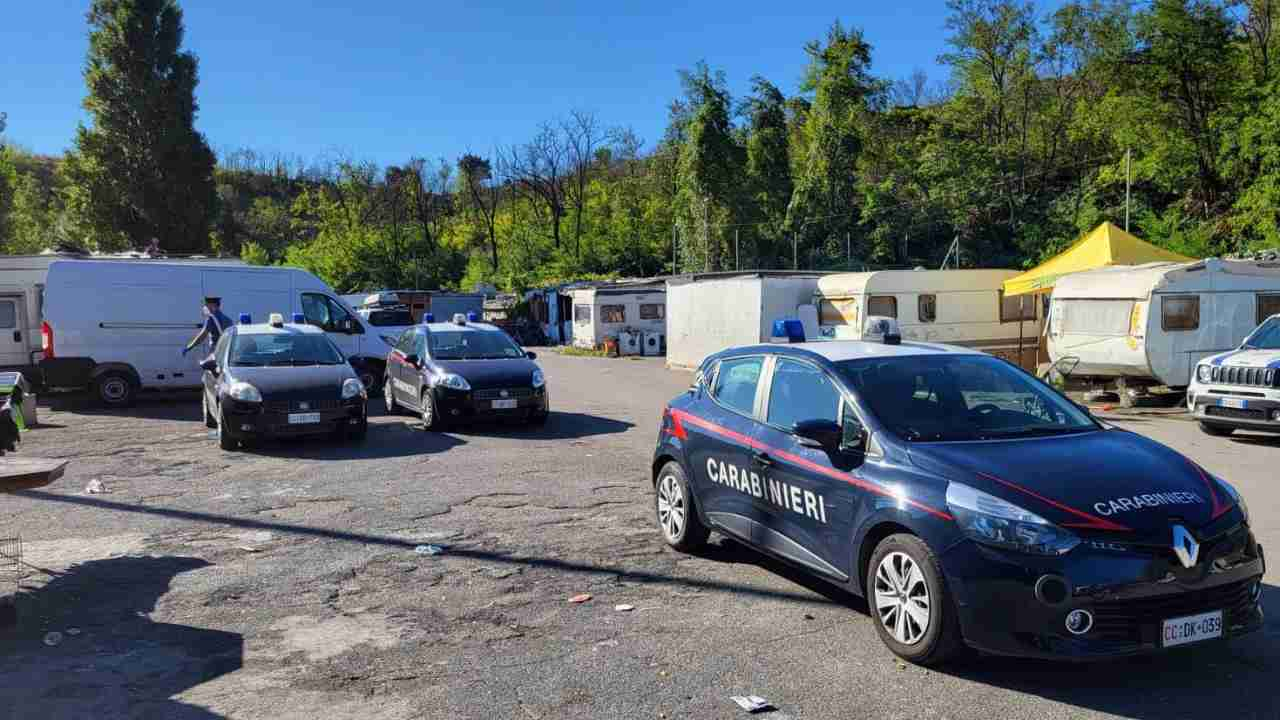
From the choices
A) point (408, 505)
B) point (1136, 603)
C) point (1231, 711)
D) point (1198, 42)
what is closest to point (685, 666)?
point (1136, 603)

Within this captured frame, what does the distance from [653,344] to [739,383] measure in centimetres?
3133

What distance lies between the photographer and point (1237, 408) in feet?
40.6

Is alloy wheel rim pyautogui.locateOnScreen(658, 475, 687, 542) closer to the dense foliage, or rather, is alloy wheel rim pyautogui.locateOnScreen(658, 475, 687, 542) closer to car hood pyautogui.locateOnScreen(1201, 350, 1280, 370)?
car hood pyautogui.locateOnScreen(1201, 350, 1280, 370)

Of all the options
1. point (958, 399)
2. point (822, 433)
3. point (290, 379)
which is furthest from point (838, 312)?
point (822, 433)

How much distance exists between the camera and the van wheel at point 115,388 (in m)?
16.9

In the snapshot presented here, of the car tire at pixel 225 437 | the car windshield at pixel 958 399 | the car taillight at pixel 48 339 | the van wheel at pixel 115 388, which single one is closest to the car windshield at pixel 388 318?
the van wheel at pixel 115 388

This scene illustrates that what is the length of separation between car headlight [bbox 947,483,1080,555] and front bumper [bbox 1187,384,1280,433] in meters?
9.85

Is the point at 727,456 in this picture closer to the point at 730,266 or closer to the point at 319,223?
the point at 730,266

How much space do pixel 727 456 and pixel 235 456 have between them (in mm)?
7641

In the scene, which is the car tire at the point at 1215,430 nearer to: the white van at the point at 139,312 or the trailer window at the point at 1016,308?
the trailer window at the point at 1016,308

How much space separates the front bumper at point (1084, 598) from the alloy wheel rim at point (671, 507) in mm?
2798

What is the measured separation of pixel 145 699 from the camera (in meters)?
4.30

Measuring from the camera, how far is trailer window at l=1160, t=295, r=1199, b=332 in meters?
16.7

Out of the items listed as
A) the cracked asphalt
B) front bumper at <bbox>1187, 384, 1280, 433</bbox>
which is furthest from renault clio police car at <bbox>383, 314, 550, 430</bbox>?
front bumper at <bbox>1187, 384, 1280, 433</bbox>
